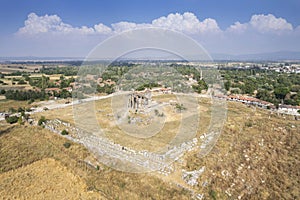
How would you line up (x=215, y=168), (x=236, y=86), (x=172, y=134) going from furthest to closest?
1. (x=236, y=86)
2. (x=172, y=134)
3. (x=215, y=168)

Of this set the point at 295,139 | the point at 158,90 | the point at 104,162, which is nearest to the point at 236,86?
the point at 158,90

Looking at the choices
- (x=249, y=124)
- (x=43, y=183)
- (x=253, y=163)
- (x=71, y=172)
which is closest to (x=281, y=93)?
(x=249, y=124)

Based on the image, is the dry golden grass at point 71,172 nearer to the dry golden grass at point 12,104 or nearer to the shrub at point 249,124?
the shrub at point 249,124

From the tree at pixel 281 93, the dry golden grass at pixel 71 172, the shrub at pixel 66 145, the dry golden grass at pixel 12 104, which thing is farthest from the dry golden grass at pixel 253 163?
the dry golden grass at pixel 12 104

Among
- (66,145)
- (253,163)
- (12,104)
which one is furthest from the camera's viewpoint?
(12,104)

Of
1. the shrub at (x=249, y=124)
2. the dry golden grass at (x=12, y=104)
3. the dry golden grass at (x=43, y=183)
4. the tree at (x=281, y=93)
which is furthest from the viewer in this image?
the tree at (x=281, y=93)

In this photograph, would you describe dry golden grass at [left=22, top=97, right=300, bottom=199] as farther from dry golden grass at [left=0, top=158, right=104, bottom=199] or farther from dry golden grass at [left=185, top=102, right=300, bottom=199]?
dry golden grass at [left=0, top=158, right=104, bottom=199]

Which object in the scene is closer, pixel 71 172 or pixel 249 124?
pixel 71 172

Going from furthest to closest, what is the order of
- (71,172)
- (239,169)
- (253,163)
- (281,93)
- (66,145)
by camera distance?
1. (281,93)
2. (66,145)
3. (253,163)
4. (239,169)
5. (71,172)

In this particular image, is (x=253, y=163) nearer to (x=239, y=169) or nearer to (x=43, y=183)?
(x=239, y=169)

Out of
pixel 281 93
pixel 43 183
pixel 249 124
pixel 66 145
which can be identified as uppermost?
pixel 281 93

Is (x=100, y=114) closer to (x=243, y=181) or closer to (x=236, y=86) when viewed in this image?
(x=243, y=181)
